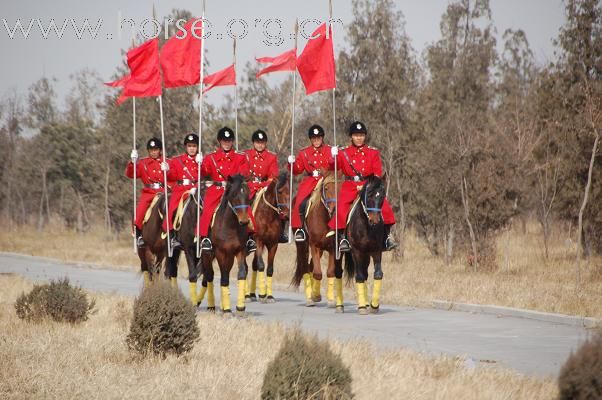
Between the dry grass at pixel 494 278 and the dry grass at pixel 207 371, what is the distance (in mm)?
5786

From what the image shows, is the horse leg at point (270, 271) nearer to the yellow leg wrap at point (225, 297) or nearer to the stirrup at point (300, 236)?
the stirrup at point (300, 236)

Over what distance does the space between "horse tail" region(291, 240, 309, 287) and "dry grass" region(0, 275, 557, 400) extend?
19.4 feet

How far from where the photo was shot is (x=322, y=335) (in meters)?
14.1

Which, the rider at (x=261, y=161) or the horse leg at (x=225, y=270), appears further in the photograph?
the rider at (x=261, y=161)

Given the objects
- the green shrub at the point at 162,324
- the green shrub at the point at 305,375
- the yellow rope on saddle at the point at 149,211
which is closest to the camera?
the green shrub at the point at 305,375

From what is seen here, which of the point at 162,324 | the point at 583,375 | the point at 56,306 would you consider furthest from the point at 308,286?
the point at 583,375

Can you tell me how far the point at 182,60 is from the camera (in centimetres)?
2023

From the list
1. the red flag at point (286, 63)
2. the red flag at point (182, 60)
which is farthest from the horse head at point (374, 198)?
the red flag at point (286, 63)

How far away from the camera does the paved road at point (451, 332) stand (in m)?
12.2

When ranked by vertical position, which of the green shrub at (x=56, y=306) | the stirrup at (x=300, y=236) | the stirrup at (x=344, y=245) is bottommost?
the green shrub at (x=56, y=306)

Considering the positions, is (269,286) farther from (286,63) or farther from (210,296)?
(286,63)

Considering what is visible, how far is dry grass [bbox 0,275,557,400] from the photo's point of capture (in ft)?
30.3

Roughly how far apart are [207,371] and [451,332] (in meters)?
5.34

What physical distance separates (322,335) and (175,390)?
15.7 ft
